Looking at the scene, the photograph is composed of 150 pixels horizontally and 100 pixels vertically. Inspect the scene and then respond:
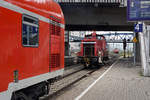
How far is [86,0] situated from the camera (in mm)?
21656

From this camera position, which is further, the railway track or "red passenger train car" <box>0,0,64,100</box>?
the railway track

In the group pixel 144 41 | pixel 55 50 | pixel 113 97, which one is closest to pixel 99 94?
pixel 113 97

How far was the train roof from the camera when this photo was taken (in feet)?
16.6

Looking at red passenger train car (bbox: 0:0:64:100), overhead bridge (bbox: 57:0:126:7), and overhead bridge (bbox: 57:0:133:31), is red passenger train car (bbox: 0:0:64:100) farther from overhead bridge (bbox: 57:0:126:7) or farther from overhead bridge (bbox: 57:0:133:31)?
overhead bridge (bbox: 57:0:133:31)

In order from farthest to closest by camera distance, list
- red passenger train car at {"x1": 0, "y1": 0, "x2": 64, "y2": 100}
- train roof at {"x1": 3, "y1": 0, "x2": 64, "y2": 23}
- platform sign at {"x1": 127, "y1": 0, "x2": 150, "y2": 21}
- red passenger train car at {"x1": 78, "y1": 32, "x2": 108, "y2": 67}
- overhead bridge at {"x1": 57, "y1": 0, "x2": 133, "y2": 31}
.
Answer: overhead bridge at {"x1": 57, "y1": 0, "x2": 133, "y2": 31} → red passenger train car at {"x1": 78, "y1": 32, "x2": 108, "y2": 67} → platform sign at {"x1": 127, "y1": 0, "x2": 150, "y2": 21} → train roof at {"x1": 3, "y1": 0, "x2": 64, "y2": 23} → red passenger train car at {"x1": 0, "y1": 0, "x2": 64, "y2": 100}

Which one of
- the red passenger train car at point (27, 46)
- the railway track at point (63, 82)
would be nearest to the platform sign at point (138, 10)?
the railway track at point (63, 82)

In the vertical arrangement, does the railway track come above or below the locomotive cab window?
below

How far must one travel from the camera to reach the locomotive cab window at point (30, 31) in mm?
5090

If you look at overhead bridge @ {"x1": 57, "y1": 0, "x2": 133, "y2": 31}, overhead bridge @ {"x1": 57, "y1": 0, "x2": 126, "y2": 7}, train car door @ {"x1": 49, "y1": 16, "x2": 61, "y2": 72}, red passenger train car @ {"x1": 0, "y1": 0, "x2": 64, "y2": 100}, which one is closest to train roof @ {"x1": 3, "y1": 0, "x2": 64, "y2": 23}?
red passenger train car @ {"x1": 0, "y1": 0, "x2": 64, "y2": 100}

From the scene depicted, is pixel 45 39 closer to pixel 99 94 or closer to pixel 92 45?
pixel 99 94

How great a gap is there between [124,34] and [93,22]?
2516 inches

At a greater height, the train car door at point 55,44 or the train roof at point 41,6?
the train roof at point 41,6

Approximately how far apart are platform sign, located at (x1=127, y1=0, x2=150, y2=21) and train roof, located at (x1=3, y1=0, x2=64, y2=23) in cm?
933

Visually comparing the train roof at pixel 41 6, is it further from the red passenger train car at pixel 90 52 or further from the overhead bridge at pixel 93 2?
the overhead bridge at pixel 93 2
